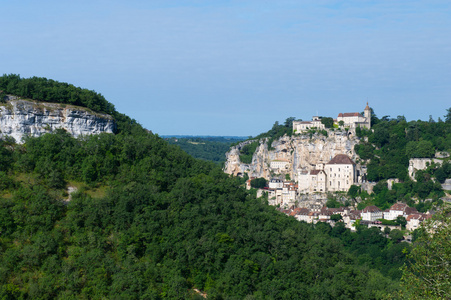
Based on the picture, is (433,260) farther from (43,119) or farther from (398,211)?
(398,211)

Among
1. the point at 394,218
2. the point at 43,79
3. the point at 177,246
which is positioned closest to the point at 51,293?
the point at 177,246

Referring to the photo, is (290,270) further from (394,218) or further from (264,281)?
(394,218)

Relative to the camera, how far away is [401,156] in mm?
92375

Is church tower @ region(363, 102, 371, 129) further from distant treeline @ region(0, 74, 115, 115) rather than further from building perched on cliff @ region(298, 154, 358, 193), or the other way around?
distant treeline @ region(0, 74, 115, 115)

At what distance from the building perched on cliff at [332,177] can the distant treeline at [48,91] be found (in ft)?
172

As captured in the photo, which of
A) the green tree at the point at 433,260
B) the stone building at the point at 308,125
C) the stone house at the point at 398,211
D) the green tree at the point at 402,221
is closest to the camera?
the green tree at the point at 433,260

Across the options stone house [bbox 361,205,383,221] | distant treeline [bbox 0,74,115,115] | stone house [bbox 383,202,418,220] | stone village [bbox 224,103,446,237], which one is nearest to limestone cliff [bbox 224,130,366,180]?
stone village [bbox 224,103,446,237]

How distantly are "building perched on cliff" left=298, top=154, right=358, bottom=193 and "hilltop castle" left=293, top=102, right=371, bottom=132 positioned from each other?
9.68 metres

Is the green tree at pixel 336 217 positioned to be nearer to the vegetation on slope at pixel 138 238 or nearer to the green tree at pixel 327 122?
the green tree at pixel 327 122

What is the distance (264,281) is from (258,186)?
6643cm

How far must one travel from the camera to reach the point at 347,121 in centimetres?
10275

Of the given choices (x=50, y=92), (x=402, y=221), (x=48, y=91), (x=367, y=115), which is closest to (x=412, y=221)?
(x=402, y=221)

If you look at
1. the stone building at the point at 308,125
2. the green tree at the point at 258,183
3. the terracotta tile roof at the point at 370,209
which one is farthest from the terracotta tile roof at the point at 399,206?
the green tree at the point at 258,183

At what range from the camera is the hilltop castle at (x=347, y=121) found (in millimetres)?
101312
